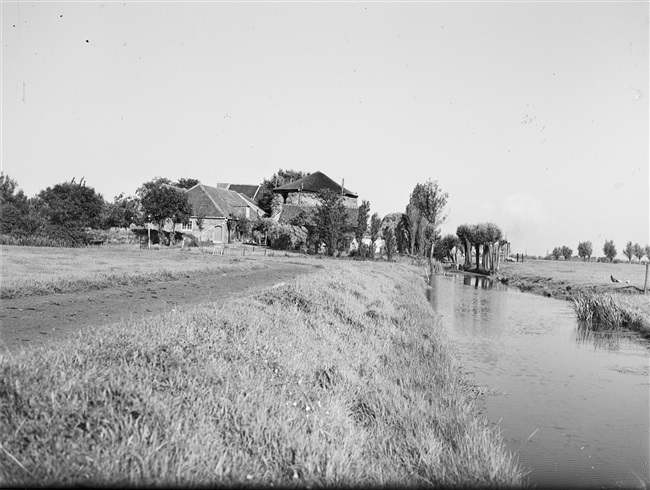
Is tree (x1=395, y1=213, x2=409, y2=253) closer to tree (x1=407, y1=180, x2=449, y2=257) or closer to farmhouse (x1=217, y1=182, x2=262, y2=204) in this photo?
Answer: tree (x1=407, y1=180, x2=449, y2=257)

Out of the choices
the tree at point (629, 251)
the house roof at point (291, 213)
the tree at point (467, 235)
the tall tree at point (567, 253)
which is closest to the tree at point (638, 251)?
the tree at point (629, 251)

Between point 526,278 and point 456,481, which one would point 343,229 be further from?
point 456,481

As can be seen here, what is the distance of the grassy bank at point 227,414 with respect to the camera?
3.39 m

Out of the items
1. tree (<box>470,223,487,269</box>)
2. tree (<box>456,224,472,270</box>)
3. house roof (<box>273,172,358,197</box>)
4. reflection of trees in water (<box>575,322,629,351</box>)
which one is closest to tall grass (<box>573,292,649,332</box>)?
reflection of trees in water (<box>575,322,629,351</box>)

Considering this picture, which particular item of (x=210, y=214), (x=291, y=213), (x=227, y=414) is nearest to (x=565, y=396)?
(x=227, y=414)

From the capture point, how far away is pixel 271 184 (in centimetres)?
9638

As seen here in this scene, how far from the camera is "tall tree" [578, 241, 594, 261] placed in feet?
343

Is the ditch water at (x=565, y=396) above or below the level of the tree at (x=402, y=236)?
below

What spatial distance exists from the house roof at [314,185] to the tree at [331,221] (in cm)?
2355

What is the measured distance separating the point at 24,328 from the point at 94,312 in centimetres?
193

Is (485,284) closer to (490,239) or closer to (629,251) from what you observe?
(490,239)

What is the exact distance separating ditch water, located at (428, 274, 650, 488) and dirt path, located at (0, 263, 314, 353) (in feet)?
21.3

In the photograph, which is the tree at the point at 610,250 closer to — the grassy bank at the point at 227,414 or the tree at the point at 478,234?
the tree at the point at 478,234

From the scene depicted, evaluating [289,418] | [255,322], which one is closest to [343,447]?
[289,418]
